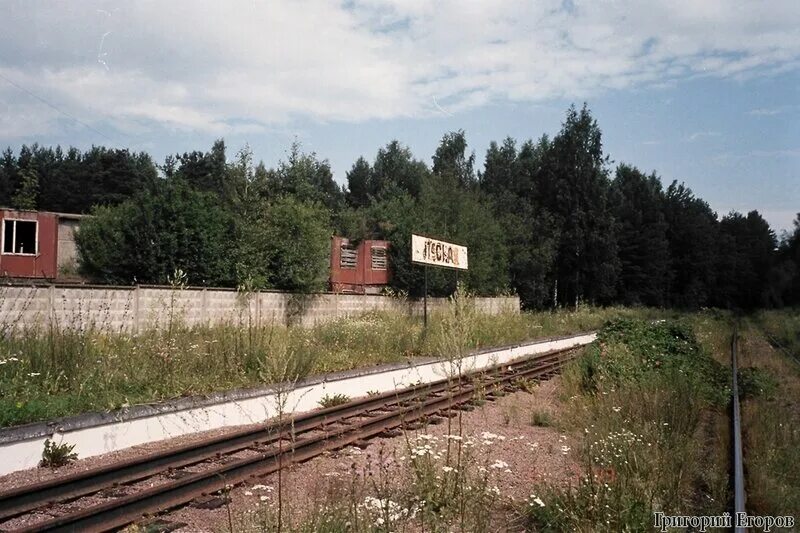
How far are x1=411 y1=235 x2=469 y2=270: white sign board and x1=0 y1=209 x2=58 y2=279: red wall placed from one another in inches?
610

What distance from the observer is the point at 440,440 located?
30.9 feet

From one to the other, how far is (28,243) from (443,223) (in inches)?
760

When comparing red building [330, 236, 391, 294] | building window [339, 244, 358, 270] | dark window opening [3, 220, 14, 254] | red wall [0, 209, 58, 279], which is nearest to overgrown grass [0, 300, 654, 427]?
red building [330, 236, 391, 294]

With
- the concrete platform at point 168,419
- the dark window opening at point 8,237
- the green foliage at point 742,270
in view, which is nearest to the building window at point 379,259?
the dark window opening at point 8,237

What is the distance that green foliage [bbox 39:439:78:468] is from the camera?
813 cm

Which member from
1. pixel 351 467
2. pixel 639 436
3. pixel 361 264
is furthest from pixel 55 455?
pixel 361 264

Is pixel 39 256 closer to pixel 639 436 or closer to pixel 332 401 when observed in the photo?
pixel 332 401

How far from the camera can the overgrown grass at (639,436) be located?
5832 mm

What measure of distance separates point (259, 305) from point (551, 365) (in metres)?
8.77

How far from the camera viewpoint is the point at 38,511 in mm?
6352

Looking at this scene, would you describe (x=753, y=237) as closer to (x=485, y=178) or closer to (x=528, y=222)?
(x=485, y=178)

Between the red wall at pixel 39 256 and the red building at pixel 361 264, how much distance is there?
11.4 metres

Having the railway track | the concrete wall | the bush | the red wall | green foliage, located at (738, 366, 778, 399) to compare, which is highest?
the red wall

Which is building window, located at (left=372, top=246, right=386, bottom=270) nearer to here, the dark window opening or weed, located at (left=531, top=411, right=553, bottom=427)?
the dark window opening
